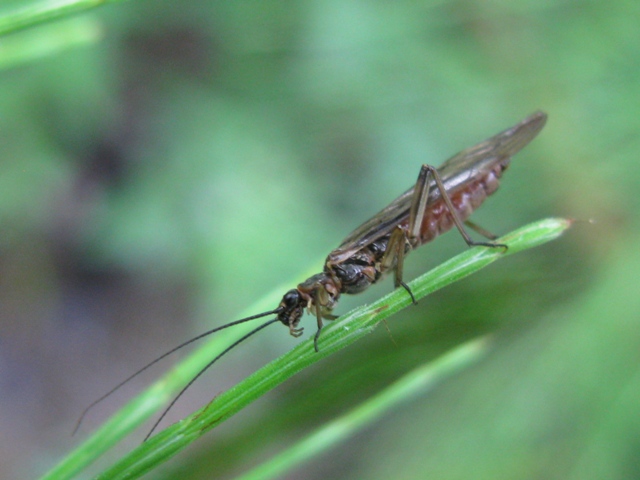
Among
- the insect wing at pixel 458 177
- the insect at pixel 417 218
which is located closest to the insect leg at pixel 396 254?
the insect at pixel 417 218

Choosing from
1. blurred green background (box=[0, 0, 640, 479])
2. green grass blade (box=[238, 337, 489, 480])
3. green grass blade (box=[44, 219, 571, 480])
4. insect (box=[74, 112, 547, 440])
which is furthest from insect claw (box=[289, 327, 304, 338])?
green grass blade (box=[44, 219, 571, 480])

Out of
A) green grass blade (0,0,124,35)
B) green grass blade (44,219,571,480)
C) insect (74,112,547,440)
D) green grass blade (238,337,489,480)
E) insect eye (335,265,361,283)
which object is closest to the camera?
green grass blade (44,219,571,480)

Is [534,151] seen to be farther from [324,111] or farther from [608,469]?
[608,469]

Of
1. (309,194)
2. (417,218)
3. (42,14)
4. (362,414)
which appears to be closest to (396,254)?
(417,218)

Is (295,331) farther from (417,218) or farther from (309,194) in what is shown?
(309,194)

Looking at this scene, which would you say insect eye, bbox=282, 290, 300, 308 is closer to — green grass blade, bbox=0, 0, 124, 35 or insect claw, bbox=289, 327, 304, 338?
insect claw, bbox=289, 327, 304, 338
